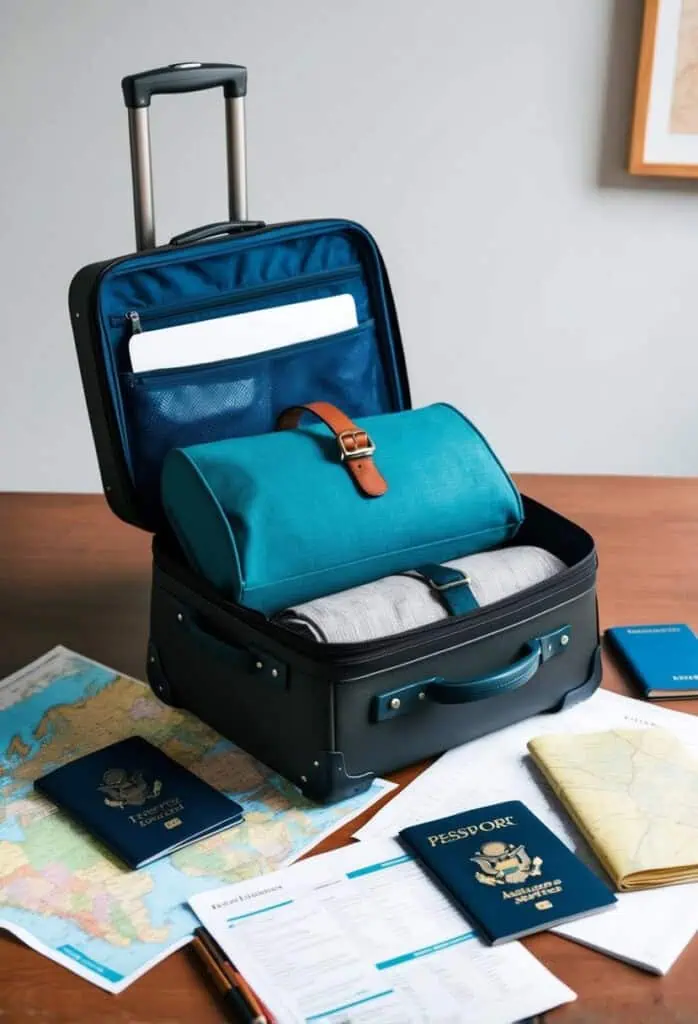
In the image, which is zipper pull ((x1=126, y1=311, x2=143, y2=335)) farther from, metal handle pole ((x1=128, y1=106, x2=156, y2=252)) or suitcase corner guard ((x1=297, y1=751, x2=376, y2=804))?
suitcase corner guard ((x1=297, y1=751, x2=376, y2=804))

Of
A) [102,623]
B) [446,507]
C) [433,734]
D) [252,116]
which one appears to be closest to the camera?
[433,734]

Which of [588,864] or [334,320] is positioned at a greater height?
[334,320]

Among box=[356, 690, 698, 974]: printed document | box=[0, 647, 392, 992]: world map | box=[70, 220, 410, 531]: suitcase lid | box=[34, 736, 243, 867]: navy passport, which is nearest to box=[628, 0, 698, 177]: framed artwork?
box=[70, 220, 410, 531]: suitcase lid

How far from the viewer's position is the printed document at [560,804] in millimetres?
969

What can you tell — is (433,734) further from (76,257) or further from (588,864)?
(76,257)

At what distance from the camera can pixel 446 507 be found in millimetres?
1354

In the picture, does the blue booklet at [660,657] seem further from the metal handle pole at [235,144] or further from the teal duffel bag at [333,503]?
the metal handle pole at [235,144]

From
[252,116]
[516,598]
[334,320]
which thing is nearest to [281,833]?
[516,598]

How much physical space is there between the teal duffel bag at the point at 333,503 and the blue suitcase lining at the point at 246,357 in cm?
12

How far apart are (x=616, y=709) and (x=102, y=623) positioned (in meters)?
0.57

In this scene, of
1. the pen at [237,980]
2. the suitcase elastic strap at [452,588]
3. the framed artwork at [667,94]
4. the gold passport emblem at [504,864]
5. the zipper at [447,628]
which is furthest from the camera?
the framed artwork at [667,94]

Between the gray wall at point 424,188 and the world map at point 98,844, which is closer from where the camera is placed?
the world map at point 98,844

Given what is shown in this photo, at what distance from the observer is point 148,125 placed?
1457 millimetres

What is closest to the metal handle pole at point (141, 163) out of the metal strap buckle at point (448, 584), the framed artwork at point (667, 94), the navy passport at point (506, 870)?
the metal strap buckle at point (448, 584)
